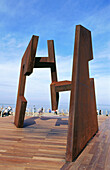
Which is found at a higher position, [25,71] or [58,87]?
[25,71]

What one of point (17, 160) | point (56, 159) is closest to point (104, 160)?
point (56, 159)

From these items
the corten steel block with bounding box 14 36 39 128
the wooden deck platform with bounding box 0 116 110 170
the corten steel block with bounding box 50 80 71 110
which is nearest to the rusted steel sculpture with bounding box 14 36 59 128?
the corten steel block with bounding box 14 36 39 128

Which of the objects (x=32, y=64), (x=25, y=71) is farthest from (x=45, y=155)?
(x=25, y=71)

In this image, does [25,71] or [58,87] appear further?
[25,71]

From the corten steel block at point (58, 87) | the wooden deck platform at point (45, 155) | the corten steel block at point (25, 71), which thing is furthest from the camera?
the corten steel block at point (25, 71)

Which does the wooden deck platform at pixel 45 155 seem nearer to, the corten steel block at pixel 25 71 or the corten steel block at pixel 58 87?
the corten steel block at pixel 58 87

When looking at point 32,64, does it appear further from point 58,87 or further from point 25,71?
point 58,87

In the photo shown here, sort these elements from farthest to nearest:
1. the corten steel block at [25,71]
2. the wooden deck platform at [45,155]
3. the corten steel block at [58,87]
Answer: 1. the corten steel block at [25,71]
2. the corten steel block at [58,87]
3. the wooden deck platform at [45,155]

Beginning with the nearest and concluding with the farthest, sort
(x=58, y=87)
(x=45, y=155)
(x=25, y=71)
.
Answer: (x=45, y=155), (x=58, y=87), (x=25, y=71)

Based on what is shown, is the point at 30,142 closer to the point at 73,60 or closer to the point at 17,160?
the point at 17,160

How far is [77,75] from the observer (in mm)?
3365

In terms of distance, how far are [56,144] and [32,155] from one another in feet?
3.15

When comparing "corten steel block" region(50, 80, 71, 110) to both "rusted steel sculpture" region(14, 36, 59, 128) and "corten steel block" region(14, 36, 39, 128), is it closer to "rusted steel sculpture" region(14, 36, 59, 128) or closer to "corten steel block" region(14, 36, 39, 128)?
"rusted steel sculpture" region(14, 36, 59, 128)

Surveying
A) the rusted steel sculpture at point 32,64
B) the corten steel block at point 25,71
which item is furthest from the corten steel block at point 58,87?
the corten steel block at point 25,71
